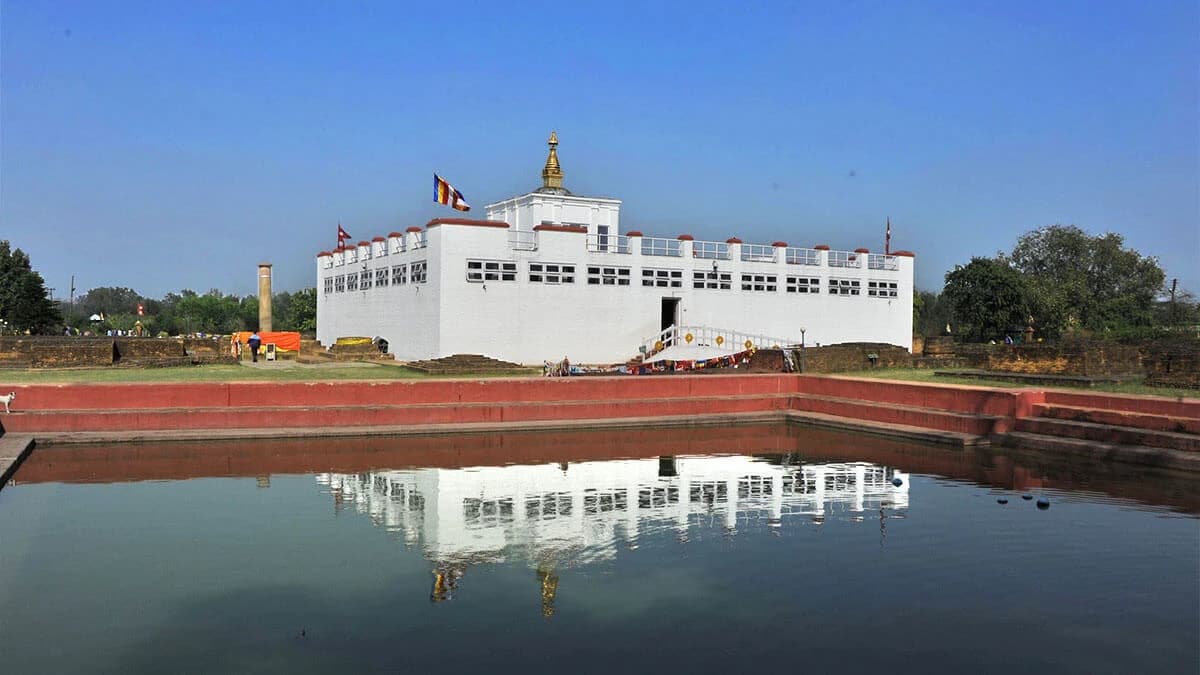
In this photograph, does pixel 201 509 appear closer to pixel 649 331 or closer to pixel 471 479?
pixel 471 479

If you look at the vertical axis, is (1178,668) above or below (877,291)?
Answer: below

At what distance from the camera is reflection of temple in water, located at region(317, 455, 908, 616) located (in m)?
11.8

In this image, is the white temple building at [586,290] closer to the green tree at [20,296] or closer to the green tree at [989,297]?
the green tree at [989,297]

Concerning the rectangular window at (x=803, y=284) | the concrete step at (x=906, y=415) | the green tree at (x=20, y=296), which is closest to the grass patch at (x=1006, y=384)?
the concrete step at (x=906, y=415)

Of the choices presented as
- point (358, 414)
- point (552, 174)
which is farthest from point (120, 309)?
point (358, 414)

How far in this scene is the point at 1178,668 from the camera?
312 inches

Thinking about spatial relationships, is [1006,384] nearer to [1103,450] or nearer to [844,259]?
[1103,450]

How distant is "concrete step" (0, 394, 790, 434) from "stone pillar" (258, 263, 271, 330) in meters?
28.1

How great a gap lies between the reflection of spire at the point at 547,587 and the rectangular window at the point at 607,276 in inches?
1048

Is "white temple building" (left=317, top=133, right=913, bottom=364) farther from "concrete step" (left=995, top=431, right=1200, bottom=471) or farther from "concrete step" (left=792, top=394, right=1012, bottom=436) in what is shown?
"concrete step" (left=995, top=431, right=1200, bottom=471)

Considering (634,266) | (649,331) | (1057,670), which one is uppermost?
(634,266)

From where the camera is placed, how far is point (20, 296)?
190 ft

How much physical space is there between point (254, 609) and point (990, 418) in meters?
15.7

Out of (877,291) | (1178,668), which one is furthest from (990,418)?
(877,291)
